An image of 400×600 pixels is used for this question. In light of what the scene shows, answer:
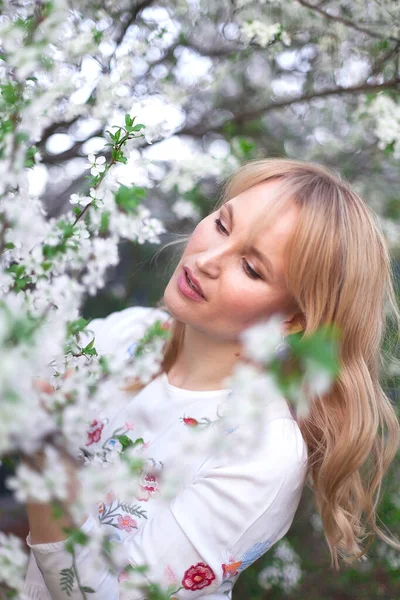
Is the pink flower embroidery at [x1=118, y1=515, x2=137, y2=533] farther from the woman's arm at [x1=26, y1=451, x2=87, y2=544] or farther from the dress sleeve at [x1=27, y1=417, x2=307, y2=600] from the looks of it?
the woman's arm at [x1=26, y1=451, x2=87, y2=544]

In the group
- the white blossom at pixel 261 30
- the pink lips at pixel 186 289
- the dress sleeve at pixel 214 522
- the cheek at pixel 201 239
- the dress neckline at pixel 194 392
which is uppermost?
the white blossom at pixel 261 30

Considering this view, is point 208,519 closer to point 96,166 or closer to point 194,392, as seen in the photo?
point 194,392

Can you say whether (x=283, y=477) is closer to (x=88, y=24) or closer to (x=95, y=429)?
(x=95, y=429)

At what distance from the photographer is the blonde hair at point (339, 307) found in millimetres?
1508

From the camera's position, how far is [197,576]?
1.39 metres

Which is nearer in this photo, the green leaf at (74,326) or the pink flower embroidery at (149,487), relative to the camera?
the green leaf at (74,326)

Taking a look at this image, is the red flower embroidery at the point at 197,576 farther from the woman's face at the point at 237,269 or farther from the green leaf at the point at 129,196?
the green leaf at the point at 129,196

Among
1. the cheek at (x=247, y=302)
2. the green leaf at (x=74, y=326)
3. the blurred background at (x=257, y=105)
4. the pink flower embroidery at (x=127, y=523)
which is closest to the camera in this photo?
the green leaf at (x=74, y=326)

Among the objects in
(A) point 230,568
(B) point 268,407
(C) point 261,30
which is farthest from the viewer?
(C) point 261,30

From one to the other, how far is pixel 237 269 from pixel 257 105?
2.05 meters

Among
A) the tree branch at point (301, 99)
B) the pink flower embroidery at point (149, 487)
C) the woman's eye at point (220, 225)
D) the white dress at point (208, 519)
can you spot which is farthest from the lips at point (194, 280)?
the tree branch at point (301, 99)

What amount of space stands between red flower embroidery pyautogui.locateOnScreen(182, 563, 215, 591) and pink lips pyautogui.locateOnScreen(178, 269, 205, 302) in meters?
0.59

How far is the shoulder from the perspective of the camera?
6.26 feet

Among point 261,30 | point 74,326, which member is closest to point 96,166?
point 74,326
